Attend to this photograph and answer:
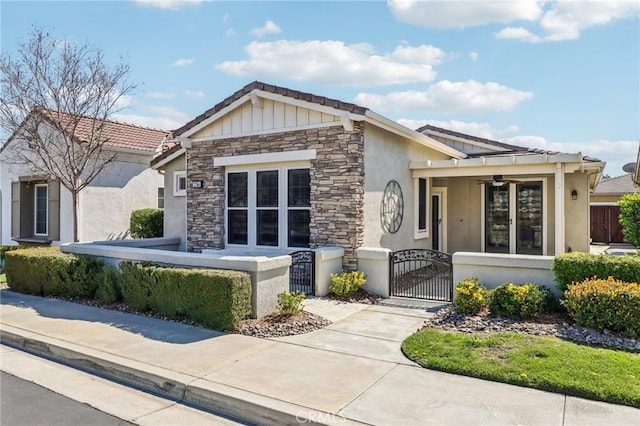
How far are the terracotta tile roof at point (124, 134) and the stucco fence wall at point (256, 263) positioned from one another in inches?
210

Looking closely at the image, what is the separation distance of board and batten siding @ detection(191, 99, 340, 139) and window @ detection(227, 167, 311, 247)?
110 cm

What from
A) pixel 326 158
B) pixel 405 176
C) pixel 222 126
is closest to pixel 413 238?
pixel 405 176

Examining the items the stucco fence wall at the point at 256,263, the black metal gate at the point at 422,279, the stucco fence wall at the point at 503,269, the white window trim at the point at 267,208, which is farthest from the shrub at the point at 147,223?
the stucco fence wall at the point at 503,269

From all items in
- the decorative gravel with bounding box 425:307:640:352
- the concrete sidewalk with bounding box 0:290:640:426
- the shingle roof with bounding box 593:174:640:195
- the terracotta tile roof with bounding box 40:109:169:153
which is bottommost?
the concrete sidewalk with bounding box 0:290:640:426

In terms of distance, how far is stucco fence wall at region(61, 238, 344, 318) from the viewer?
7.59 metres

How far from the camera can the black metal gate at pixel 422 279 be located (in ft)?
30.1

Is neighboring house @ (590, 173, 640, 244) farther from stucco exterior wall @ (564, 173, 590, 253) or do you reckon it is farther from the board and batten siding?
the board and batten siding

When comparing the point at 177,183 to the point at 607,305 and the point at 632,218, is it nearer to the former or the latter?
the point at 607,305

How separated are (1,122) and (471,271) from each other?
44.7 feet

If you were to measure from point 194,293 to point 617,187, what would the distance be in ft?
102

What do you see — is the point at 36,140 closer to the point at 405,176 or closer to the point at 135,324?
the point at 135,324

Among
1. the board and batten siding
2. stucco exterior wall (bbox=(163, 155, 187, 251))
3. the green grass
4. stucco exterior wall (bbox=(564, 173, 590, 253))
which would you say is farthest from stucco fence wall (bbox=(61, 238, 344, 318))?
stucco exterior wall (bbox=(564, 173, 590, 253))

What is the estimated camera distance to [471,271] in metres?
8.40

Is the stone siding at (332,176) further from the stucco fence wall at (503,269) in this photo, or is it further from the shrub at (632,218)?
the shrub at (632,218)
